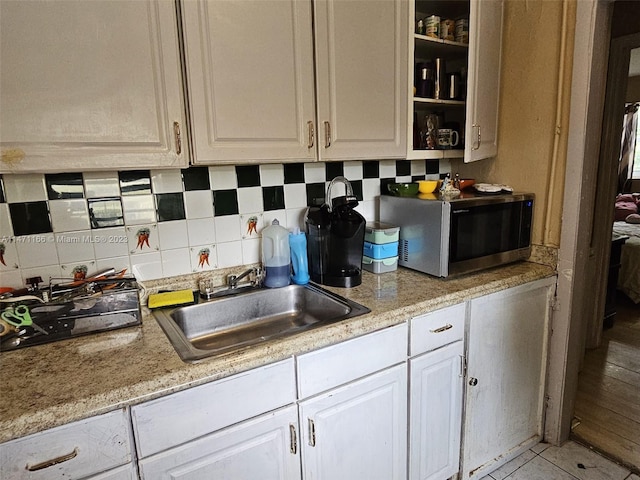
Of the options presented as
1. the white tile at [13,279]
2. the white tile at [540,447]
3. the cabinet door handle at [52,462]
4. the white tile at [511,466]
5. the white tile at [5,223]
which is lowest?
the white tile at [511,466]

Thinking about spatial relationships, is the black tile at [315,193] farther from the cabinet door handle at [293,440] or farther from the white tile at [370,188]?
the cabinet door handle at [293,440]

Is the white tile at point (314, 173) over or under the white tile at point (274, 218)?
over

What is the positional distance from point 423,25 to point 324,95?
67cm

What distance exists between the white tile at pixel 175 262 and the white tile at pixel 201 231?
0.05m

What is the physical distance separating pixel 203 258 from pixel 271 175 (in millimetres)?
431

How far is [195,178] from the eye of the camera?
146 cm

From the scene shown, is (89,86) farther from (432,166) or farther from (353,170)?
(432,166)

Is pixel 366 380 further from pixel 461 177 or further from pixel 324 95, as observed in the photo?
pixel 461 177

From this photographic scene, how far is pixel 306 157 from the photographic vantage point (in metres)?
1.35

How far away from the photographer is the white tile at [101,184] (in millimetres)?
1287

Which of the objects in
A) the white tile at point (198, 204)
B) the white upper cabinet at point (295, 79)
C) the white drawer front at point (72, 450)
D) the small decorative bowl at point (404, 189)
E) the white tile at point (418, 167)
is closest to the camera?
the white drawer front at point (72, 450)

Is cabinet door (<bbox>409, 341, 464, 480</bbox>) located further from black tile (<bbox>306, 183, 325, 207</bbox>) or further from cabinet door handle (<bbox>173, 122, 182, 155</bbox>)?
cabinet door handle (<bbox>173, 122, 182, 155</bbox>)

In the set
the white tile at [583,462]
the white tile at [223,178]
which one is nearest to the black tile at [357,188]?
the white tile at [223,178]

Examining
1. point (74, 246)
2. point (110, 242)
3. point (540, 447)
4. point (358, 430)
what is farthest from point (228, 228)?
point (540, 447)
